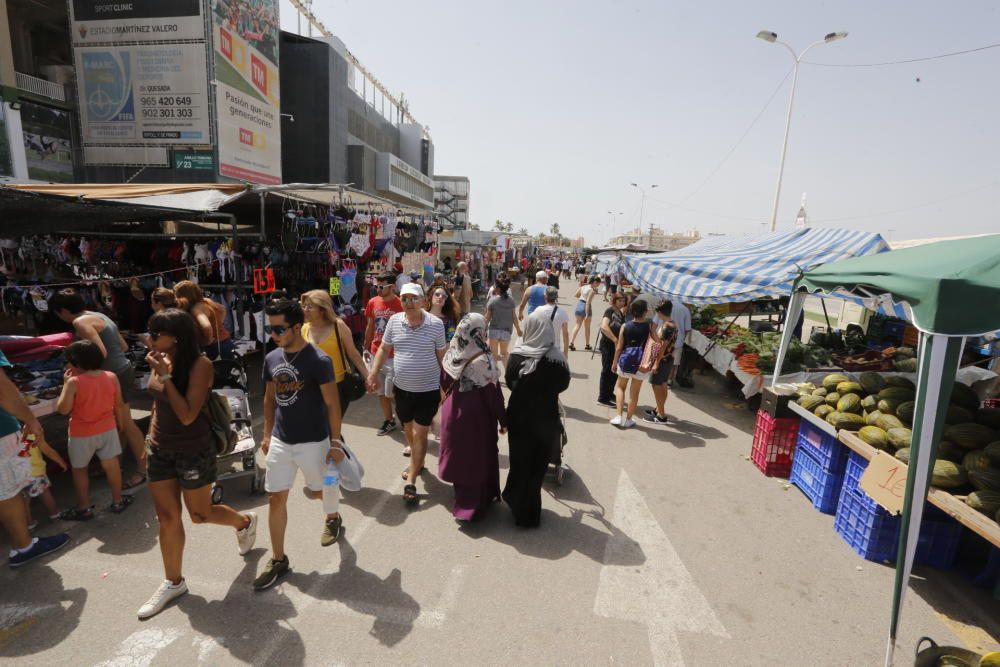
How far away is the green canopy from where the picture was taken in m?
2.55

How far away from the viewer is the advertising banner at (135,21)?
70.3ft

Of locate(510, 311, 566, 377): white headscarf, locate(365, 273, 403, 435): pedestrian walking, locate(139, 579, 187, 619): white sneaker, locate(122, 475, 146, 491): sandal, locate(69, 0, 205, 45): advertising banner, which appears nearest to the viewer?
locate(139, 579, 187, 619): white sneaker

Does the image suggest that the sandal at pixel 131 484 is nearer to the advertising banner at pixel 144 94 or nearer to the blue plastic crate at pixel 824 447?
the blue plastic crate at pixel 824 447

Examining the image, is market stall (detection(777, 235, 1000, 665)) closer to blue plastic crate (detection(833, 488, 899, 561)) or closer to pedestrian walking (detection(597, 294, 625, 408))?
blue plastic crate (detection(833, 488, 899, 561))

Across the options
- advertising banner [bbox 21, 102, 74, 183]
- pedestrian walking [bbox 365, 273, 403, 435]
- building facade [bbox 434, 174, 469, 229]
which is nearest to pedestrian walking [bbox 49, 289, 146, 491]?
pedestrian walking [bbox 365, 273, 403, 435]

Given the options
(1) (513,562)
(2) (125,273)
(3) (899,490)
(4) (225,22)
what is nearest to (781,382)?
(3) (899,490)

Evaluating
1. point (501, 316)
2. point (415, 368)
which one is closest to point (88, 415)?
point (415, 368)

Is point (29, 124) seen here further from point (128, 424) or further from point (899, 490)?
point (899, 490)

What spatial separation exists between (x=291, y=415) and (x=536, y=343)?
6.08 feet

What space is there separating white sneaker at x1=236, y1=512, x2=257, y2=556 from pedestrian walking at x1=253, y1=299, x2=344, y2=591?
0.94 feet

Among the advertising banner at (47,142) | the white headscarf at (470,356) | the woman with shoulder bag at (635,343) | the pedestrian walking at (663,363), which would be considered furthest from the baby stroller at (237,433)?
the advertising banner at (47,142)

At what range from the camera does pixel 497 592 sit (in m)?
3.18

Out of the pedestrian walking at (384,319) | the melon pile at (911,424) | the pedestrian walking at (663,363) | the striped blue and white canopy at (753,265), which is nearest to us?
the melon pile at (911,424)

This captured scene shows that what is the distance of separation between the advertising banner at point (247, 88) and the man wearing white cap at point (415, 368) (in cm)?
2405
